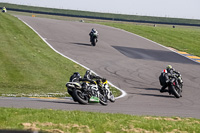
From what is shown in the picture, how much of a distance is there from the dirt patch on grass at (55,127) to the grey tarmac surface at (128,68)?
348cm

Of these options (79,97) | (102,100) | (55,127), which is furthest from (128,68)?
(55,127)

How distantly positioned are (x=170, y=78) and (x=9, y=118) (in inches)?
492

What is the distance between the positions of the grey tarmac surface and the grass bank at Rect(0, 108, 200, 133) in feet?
7.07

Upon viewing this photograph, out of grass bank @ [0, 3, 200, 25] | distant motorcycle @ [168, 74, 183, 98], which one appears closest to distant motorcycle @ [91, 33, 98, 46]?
distant motorcycle @ [168, 74, 183, 98]

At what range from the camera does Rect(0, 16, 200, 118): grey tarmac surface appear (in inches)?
567

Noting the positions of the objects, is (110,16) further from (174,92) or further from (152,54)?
(174,92)

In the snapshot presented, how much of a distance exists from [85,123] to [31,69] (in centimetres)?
1365

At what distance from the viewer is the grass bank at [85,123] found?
9156mm

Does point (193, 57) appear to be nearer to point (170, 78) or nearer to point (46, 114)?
point (170, 78)

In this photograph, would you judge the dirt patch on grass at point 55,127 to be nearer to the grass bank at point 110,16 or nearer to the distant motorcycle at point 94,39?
the distant motorcycle at point 94,39

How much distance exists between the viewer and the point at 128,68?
93.7ft

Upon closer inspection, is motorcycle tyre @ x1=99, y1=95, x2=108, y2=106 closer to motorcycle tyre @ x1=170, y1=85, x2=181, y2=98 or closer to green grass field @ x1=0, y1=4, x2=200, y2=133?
green grass field @ x1=0, y1=4, x2=200, y2=133

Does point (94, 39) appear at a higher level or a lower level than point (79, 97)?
higher

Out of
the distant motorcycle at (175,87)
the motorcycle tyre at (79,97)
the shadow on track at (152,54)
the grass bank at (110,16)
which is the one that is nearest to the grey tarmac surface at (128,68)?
the shadow on track at (152,54)
